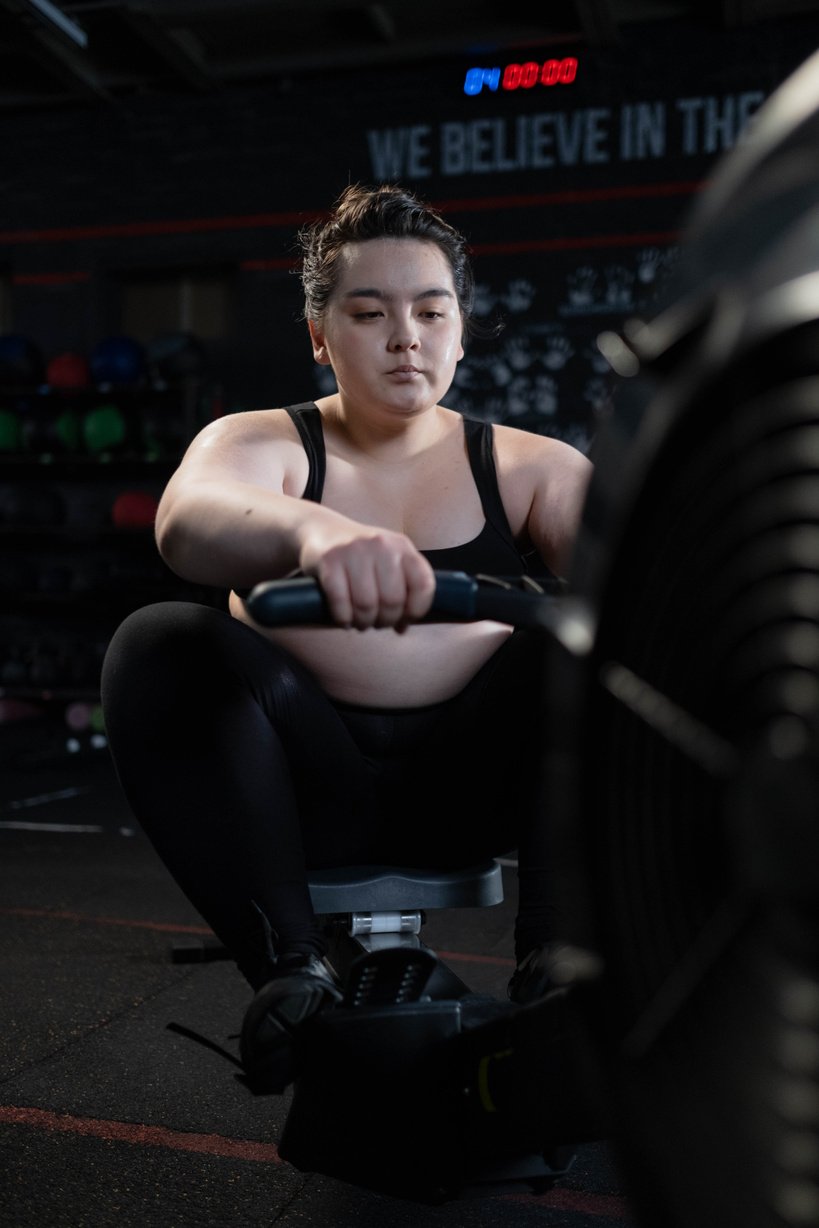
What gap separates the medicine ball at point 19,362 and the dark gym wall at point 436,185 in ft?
1.76

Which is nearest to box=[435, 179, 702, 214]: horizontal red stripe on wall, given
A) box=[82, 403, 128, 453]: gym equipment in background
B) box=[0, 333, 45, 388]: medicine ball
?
box=[82, 403, 128, 453]: gym equipment in background

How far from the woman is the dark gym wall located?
13.5 ft

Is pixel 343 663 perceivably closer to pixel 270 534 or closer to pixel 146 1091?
pixel 270 534

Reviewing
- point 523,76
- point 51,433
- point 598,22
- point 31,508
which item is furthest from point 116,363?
point 598,22

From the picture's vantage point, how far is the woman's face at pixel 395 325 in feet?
4.26

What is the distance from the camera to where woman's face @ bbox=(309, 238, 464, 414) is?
4.26ft

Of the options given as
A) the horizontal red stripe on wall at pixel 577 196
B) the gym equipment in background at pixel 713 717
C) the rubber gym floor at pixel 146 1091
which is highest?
the horizontal red stripe on wall at pixel 577 196

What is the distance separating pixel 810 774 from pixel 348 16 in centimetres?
582

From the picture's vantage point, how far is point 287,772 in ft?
3.79

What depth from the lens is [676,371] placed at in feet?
1.74

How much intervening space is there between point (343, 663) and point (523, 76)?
16.3 ft

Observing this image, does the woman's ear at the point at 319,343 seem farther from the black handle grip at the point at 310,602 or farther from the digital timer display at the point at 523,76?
the digital timer display at the point at 523,76

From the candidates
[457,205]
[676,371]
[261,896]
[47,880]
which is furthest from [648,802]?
[457,205]

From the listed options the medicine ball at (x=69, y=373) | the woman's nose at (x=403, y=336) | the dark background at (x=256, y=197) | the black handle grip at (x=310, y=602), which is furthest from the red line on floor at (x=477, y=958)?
the medicine ball at (x=69, y=373)
